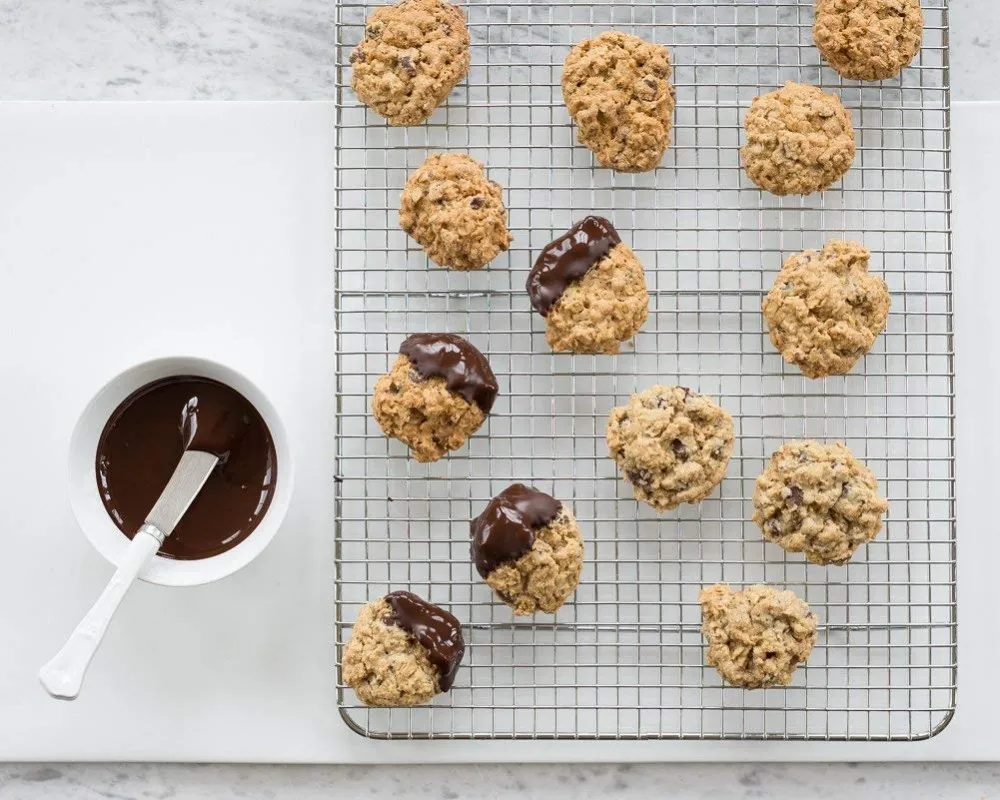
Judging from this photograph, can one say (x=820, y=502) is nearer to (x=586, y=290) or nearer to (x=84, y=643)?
(x=586, y=290)

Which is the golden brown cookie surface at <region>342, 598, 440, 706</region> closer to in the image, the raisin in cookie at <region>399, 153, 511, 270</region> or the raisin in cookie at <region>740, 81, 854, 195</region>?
the raisin in cookie at <region>399, 153, 511, 270</region>

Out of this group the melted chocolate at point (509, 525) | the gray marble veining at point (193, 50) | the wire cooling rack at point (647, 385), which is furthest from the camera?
the gray marble veining at point (193, 50)

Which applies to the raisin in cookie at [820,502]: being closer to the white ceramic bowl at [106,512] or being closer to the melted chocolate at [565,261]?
the melted chocolate at [565,261]

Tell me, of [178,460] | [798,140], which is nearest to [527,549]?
[178,460]

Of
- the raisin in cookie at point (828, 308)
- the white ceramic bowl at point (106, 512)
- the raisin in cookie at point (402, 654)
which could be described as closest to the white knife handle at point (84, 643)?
the white ceramic bowl at point (106, 512)

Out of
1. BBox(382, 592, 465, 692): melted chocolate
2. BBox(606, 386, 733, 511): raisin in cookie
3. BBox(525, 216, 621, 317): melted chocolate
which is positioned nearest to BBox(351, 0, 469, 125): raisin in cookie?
BBox(525, 216, 621, 317): melted chocolate

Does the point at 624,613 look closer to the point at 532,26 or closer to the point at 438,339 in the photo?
the point at 438,339
